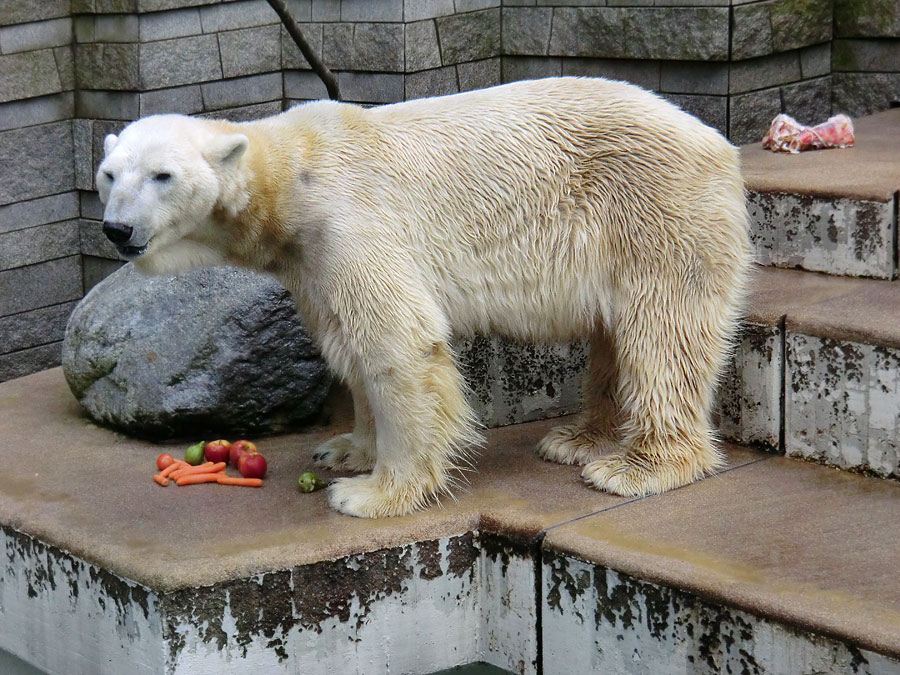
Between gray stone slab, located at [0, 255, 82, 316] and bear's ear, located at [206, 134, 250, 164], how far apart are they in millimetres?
3069

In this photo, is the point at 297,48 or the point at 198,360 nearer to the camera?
the point at 198,360

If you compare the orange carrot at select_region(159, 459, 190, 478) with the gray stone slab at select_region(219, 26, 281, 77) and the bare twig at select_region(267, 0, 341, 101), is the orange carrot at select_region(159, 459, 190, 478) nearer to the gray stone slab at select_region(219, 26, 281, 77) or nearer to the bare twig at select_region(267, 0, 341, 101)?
the bare twig at select_region(267, 0, 341, 101)

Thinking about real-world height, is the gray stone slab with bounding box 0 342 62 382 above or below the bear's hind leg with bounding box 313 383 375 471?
below

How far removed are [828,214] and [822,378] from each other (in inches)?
31.4

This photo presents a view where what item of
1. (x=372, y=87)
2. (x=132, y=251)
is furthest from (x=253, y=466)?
(x=372, y=87)

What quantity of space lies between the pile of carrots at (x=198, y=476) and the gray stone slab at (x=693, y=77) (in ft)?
9.56

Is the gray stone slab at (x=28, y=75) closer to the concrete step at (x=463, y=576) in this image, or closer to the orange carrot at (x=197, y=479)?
the concrete step at (x=463, y=576)

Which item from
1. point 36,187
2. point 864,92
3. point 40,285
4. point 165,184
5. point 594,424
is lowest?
point 594,424

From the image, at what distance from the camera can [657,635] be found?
3223mm

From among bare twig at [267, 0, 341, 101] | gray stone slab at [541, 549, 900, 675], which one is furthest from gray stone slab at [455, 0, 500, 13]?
gray stone slab at [541, 549, 900, 675]

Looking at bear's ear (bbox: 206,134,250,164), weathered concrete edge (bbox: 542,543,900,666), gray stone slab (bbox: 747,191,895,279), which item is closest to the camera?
weathered concrete edge (bbox: 542,543,900,666)

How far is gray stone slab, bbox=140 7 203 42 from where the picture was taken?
5934 millimetres

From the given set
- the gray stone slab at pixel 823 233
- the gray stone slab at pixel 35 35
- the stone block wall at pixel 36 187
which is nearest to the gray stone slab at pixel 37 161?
the stone block wall at pixel 36 187

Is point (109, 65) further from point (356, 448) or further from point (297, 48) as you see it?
point (356, 448)
